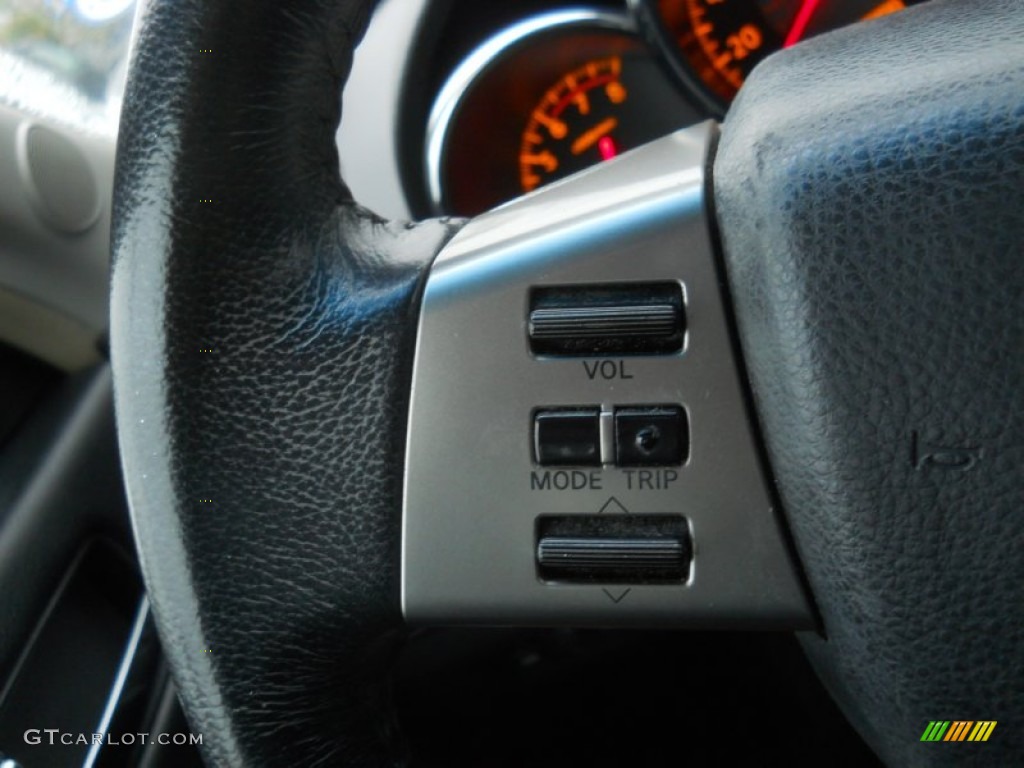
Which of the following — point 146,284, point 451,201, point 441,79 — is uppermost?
point 146,284

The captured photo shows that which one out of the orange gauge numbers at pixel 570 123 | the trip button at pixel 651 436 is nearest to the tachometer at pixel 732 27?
the orange gauge numbers at pixel 570 123

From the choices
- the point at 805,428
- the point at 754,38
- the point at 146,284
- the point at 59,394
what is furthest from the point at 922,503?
the point at 754,38

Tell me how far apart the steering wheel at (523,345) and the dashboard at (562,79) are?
2.11 ft

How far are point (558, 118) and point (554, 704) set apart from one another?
0.76 metres

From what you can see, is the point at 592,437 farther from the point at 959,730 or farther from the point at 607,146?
the point at 607,146

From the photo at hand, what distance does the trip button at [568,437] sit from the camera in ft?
1.89

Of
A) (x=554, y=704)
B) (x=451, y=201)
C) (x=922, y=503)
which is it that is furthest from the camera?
(x=451, y=201)

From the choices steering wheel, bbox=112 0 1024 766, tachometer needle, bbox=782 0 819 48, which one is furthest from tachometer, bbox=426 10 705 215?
steering wheel, bbox=112 0 1024 766

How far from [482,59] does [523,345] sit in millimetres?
782

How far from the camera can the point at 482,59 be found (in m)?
1.30

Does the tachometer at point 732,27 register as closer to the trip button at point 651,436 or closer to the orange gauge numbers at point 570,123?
the orange gauge numbers at point 570,123

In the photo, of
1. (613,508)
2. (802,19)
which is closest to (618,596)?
(613,508)

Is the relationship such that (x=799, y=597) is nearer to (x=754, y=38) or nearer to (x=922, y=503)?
(x=922, y=503)

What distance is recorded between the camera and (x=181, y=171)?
1.88 feet
